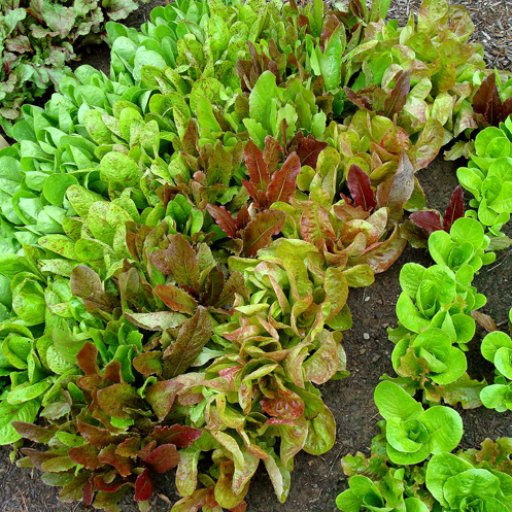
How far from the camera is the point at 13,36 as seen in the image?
394 cm

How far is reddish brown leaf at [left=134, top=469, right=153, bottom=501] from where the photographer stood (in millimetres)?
2100

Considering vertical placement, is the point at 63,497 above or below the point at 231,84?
below

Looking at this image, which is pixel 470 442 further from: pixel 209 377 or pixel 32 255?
pixel 32 255

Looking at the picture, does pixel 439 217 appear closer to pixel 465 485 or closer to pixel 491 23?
pixel 465 485

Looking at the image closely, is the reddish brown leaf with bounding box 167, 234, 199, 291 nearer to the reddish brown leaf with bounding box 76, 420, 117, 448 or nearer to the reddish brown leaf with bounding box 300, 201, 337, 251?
the reddish brown leaf with bounding box 300, 201, 337, 251

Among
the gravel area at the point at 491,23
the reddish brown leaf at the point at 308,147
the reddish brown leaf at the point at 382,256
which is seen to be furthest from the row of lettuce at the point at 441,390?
the gravel area at the point at 491,23

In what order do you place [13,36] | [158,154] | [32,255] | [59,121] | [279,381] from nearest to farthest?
[279,381]
[32,255]
[158,154]
[59,121]
[13,36]

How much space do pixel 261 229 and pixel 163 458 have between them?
37.9 inches

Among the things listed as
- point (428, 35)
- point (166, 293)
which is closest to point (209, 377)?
point (166, 293)

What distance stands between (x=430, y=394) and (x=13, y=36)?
348 cm

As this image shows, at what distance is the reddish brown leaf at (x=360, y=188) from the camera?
253 cm

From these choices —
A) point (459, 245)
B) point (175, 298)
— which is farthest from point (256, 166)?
point (459, 245)

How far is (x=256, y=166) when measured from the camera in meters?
2.56

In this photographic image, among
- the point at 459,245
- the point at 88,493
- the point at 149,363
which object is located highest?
the point at 149,363
